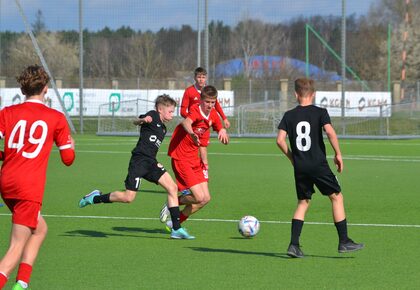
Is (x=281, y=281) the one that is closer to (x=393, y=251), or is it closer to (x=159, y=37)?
(x=393, y=251)

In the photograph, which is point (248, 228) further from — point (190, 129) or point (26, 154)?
point (26, 154)

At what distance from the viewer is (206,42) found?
36094 millimetres

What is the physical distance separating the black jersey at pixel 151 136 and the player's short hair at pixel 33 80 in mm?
3751

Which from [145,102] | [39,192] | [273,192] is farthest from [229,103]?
[39,192]

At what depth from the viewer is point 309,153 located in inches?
347

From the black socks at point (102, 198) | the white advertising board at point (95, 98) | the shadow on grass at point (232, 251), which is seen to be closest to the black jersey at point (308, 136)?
the shadow on grass at point (232, 251)

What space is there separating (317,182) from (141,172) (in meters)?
2.35

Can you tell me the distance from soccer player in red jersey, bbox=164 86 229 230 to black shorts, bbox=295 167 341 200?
6.67 feet

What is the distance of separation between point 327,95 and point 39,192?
36177 mm

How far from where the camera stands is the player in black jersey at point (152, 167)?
1034 centimetres

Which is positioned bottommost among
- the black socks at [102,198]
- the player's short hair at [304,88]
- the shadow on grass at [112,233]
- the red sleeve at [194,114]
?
the shadow on grass at [112,233]

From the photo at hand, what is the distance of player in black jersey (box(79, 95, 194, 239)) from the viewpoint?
33.9 ft

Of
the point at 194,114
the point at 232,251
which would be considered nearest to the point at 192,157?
the point at 194,114

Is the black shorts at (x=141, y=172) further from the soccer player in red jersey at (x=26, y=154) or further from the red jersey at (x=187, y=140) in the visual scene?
the soccer player in red jersey at (x=26, y=154)
